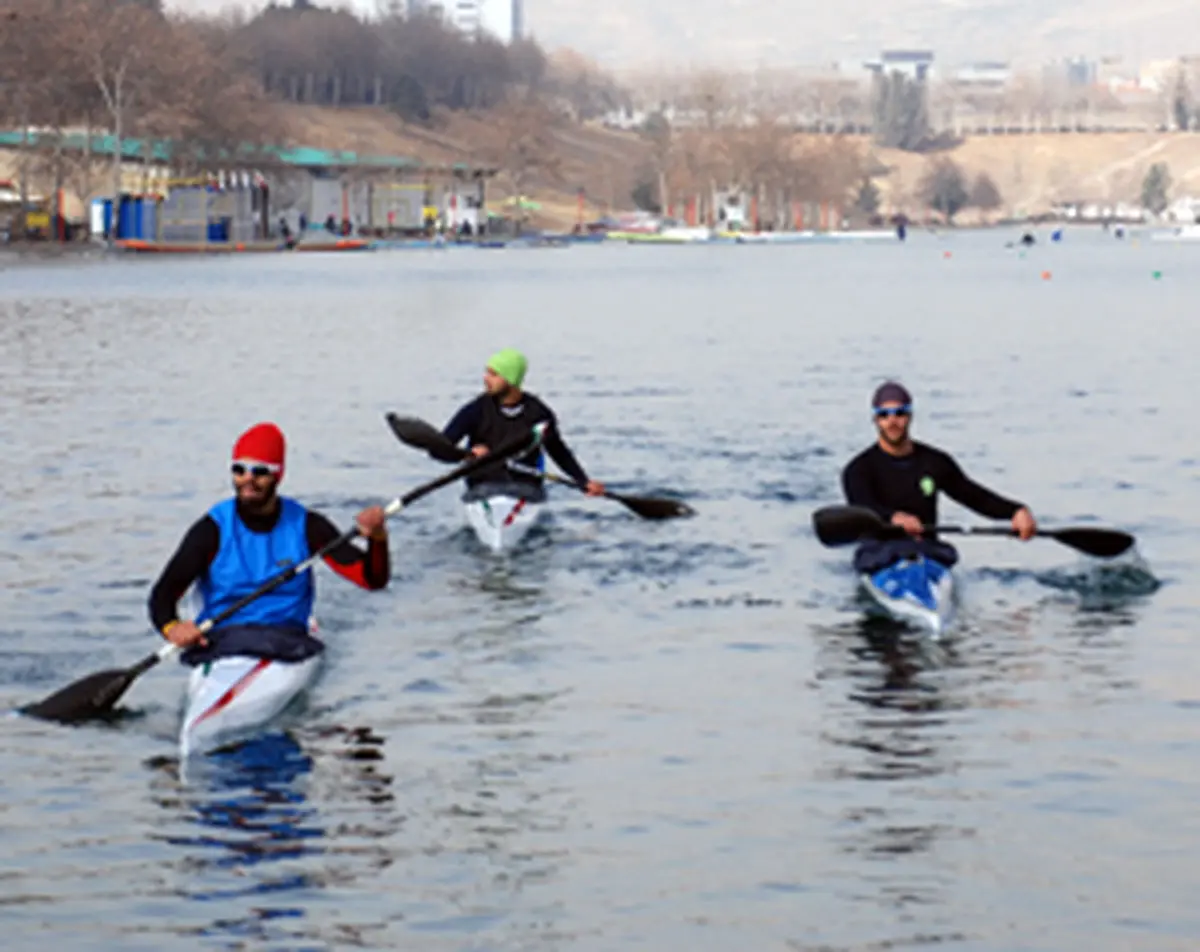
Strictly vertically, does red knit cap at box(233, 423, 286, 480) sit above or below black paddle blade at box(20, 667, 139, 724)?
above

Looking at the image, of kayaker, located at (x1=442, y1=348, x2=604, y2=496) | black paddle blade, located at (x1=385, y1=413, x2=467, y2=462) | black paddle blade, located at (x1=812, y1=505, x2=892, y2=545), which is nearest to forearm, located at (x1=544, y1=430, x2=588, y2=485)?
kayaker, located at (x1=442, y1=348, x2=604, y2=496)

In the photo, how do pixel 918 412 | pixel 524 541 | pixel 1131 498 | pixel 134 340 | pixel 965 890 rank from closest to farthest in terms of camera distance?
pixel 965 890 < pixel 524 541 < pixel 1131 498 < pixel 918 412 < pixel 134 340

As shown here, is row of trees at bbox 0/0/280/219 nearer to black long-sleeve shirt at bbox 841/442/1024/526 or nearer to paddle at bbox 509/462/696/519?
paddle at bbox 509/462/696/519

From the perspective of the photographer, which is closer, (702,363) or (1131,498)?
(1131,498)

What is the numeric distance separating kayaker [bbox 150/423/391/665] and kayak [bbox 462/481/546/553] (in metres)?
A: 9.40

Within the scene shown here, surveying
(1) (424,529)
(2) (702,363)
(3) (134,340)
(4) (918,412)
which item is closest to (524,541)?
(1) (424,529)

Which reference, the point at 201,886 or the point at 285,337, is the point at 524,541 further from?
the point at 285,337

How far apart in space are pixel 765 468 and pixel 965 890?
24.0 metres

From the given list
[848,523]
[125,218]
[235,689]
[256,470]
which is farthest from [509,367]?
[125,218]

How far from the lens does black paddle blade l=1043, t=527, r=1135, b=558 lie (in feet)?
78.3

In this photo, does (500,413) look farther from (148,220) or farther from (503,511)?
(148,220)

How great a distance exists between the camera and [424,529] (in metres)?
29.8

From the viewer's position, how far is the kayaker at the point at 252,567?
16875mm

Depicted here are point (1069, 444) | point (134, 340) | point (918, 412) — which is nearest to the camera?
point (1069, 444)
